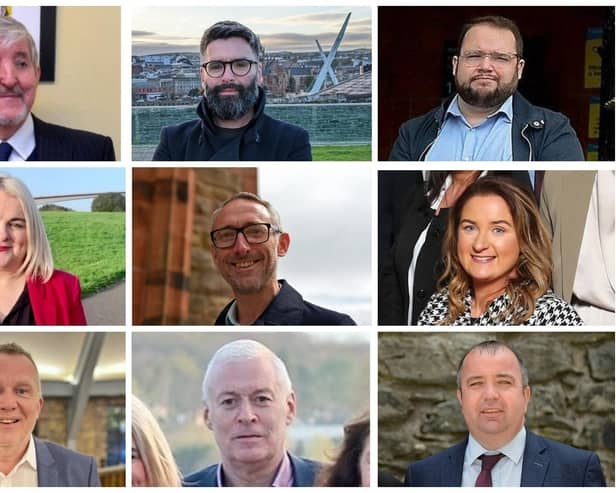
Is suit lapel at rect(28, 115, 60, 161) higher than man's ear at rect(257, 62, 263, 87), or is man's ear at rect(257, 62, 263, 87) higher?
man's ear at rect(257, 62, 263, 87)

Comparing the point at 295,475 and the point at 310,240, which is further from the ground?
the point at 310,240

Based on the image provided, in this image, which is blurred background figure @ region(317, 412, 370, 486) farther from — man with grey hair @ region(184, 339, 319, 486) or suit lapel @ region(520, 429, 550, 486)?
suit lapel @ region(520, 429, 550, 486)

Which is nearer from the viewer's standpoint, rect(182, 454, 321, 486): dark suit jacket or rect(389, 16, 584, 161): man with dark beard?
rect(389, 16, 584, 161): man with dark beard

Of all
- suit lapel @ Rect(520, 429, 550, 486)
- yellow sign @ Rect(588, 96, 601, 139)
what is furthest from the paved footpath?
yellow sign @ Rect(588, 96, 601, 139)

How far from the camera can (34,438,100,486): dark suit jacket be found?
519 cm

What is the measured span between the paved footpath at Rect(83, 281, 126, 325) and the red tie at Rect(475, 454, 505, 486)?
54.5 inches

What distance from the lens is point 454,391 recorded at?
5152 mm

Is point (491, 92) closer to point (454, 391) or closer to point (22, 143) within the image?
point (454, 391)

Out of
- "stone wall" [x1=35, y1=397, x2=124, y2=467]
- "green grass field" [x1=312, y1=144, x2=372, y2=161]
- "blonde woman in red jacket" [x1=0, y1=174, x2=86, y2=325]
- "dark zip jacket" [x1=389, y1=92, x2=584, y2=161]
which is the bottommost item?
"stone wall" [x1=35, y1=397, x2=124, y2=467]

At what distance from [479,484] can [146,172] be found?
164cm

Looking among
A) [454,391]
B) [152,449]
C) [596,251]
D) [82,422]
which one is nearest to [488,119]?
[596,251]

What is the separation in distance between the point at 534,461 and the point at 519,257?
736 mm

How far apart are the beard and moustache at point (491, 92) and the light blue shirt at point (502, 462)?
3.81 feet

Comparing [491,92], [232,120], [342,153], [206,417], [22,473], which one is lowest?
[22,473]
